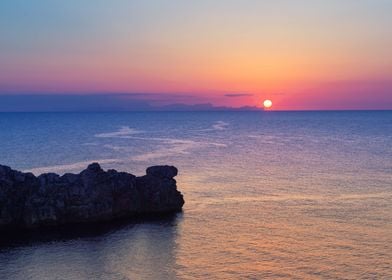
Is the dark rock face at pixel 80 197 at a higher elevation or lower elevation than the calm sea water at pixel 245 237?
higher

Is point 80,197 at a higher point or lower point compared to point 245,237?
higher

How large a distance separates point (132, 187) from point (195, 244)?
19879 millimetres

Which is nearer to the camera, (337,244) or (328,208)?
(337,244)

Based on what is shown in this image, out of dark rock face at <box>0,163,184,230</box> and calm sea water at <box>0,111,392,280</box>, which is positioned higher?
dark rock face at <box>0,163,184,230</box>

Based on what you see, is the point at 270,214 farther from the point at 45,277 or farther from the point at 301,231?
the point at 45,277

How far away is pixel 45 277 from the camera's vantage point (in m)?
55.1

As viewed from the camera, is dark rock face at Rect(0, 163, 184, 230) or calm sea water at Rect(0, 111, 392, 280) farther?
dark rock face at Rect(0, 163, 184, 230)

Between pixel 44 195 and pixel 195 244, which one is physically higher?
pixel 44 195

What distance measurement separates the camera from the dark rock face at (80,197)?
73.8 meters

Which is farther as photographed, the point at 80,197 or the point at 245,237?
the point at 80,197

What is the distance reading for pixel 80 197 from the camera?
251 feet

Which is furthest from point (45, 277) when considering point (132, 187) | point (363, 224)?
point (363, 224)

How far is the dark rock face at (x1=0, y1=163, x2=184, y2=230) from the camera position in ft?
242

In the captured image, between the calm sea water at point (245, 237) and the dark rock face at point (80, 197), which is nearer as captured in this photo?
the calm sea water at point (245, 237)
